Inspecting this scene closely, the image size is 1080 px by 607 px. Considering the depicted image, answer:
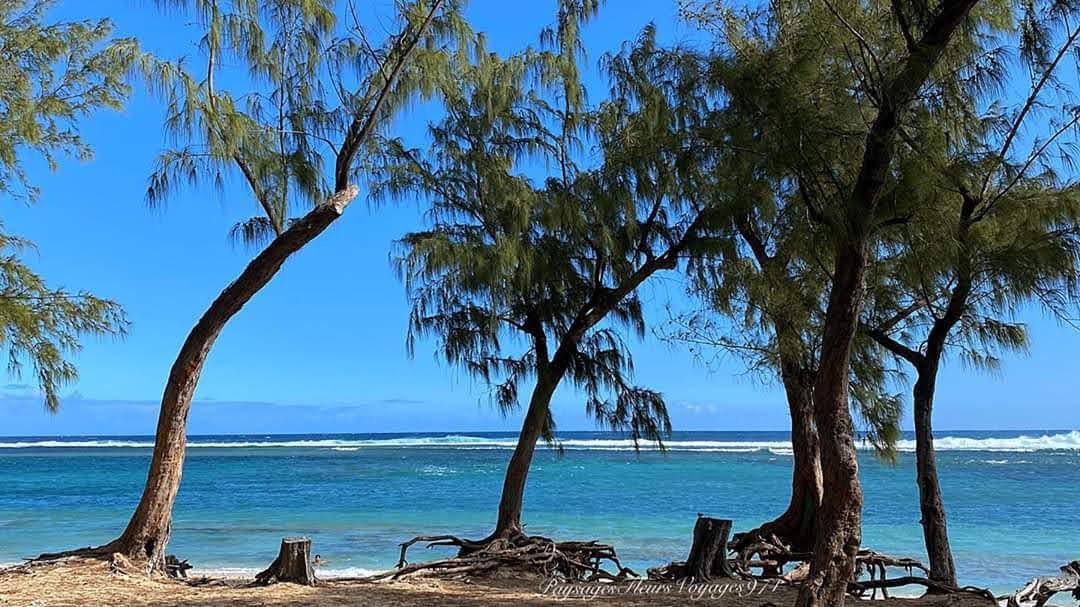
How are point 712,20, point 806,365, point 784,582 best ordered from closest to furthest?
point 712,20, point 784,582, point 806,365

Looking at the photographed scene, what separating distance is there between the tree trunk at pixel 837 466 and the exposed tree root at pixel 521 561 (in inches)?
133

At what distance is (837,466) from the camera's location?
185 inches

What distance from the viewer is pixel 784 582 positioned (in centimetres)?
734

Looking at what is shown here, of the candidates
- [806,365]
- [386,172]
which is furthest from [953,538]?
[386,172]

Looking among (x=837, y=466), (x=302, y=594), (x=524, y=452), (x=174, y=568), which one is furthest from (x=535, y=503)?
(x=837, y=466)

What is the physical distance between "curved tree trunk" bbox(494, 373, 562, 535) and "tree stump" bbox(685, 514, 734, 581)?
1.89 meters

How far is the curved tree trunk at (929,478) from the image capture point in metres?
6.98

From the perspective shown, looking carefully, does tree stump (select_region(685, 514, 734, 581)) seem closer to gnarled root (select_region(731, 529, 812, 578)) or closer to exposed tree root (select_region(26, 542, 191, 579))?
gnarled root (select_region(731, 529, 812, 578))

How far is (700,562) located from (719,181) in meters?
3.21

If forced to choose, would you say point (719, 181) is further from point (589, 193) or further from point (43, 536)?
point (43, 536)

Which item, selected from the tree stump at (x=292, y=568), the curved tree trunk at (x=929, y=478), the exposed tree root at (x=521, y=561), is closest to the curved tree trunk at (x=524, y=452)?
the exposed tree root at (x=521, y=561)

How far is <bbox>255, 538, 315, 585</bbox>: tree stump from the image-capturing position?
710cm

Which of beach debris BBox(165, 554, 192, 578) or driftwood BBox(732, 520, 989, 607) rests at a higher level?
driftwood BBox(732, 520, 989, 607)

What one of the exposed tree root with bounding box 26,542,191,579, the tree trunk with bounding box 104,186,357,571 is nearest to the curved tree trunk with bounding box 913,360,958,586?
the tree trunk with bounding box 104,186,357,571
